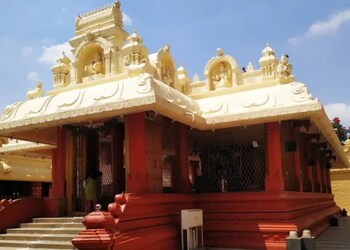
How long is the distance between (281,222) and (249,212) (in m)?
0.81

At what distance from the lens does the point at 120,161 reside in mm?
11516

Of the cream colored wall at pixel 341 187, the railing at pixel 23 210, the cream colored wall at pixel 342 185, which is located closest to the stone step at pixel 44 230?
the railing at pixel 23 210

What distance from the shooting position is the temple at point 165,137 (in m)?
8.93

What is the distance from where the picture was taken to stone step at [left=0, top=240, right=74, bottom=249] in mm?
8008

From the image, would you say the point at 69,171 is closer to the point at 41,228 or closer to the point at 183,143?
the point at 41,228

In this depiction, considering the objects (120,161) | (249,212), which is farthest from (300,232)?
(120,161)

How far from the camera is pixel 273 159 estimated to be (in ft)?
33.7

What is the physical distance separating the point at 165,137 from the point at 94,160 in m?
1.95

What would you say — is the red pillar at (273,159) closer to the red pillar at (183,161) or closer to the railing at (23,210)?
the red pillar at (183,161)

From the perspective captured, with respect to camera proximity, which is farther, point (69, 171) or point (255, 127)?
point (255, 127)

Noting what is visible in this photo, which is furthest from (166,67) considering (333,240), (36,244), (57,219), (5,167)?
(5,167)

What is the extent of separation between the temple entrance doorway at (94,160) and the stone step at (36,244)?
6.01 ft

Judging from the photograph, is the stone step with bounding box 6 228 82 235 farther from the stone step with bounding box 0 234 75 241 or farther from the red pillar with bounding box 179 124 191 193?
the red pillar with bounding box 179 124 191 193

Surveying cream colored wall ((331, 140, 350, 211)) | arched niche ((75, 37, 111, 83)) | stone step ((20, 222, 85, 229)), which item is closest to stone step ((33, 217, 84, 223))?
stone step ((20, 222, 85, 229))
